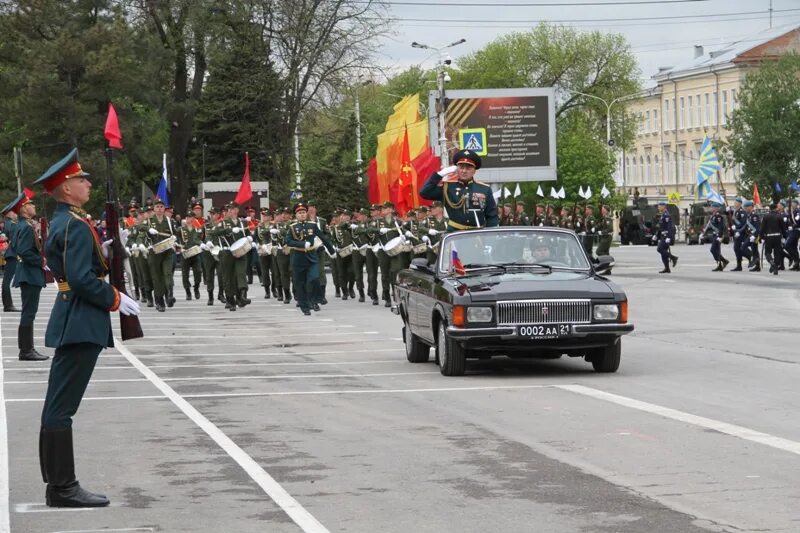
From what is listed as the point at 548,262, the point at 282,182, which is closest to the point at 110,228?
the point at 548,262

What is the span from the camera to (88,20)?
230ft

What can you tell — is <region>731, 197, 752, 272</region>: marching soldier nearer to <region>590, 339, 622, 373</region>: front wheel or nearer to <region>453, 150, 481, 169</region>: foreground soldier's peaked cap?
<region>453, 150, 481, 169</region>: foreground soldier's peaked cap

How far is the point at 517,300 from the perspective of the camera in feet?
47.7

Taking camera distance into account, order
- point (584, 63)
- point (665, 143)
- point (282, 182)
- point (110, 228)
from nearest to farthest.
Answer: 1. point (110, 228)
2. point (282, 182)
3. point (584, 63)
4. point (665, 143)

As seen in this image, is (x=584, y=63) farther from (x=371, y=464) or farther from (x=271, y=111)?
(x=371, y=464)

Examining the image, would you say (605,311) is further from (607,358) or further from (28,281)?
(28,281)

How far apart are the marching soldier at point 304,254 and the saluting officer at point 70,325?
18.8m

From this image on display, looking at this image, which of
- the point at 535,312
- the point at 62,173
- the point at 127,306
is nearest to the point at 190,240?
the point at 535,312

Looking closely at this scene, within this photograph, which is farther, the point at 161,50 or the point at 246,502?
the point at 161,50

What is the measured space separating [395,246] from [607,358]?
14755 millimetres

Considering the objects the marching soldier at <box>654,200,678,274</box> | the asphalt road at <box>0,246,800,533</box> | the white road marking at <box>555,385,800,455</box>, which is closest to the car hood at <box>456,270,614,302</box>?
the asphalt road at <box>0,246,800,533</box>

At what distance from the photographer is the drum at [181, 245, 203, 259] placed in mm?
31906

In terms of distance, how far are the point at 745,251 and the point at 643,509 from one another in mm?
34052

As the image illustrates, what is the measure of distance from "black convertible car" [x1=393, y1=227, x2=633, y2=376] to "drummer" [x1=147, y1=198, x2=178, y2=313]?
14335 mm
